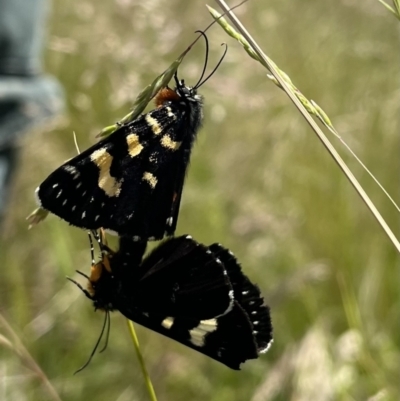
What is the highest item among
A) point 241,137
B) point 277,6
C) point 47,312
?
point 277,6

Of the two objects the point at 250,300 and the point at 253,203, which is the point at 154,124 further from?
the point at 253,203

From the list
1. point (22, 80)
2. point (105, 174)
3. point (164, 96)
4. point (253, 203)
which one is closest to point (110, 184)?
point (105, 174)

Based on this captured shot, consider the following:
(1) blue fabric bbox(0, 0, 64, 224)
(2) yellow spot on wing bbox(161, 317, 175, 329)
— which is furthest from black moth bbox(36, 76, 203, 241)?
(1) blue fabric bbox(0, 0, 64, 224)

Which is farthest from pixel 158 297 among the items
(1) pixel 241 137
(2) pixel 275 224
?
(1) pixel 241 137

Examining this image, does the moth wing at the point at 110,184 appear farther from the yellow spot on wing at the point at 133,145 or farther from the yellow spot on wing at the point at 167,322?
the yellow spot on wing at the point at 167,322

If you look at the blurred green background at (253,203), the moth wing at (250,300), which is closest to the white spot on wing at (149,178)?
the moth wing at (250,300)

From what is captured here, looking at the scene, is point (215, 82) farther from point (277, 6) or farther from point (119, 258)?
point (119, 258)

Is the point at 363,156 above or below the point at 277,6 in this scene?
below
